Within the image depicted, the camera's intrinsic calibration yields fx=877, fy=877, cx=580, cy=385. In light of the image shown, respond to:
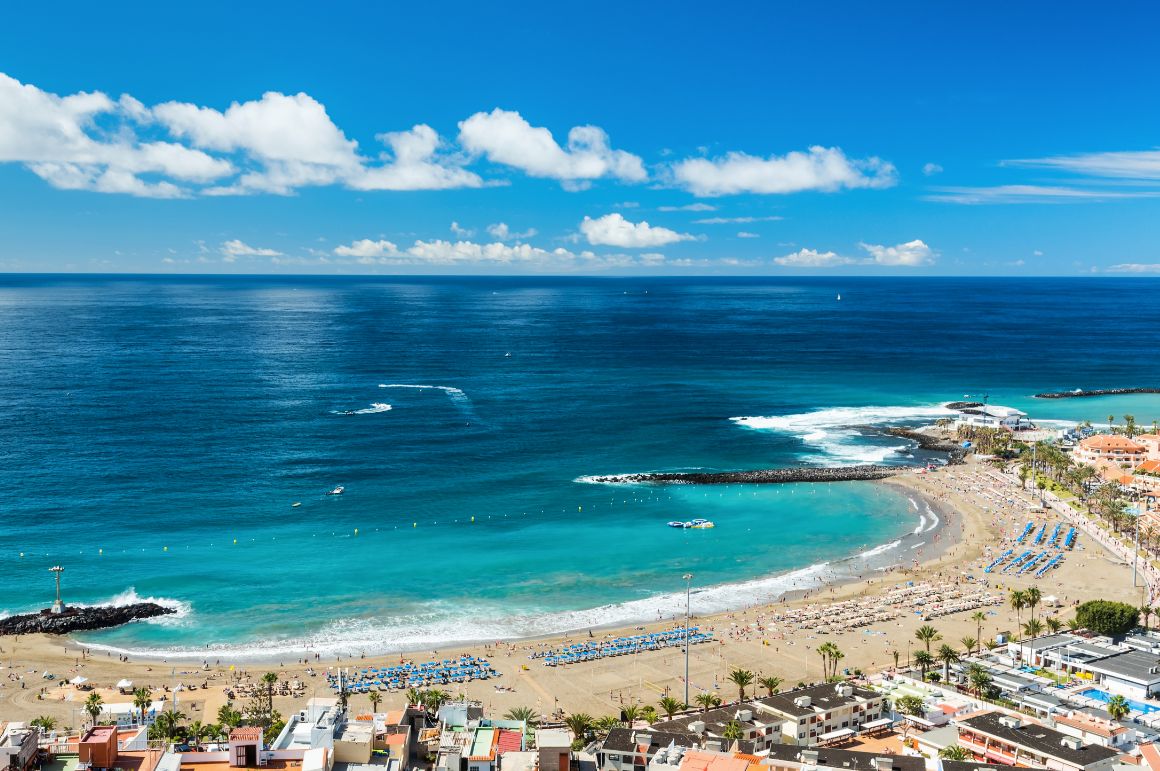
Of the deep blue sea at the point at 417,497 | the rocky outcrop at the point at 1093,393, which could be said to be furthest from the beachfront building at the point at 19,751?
the rocky outcrop at the point at 1093,393

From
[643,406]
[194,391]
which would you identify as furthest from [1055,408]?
[194,391]

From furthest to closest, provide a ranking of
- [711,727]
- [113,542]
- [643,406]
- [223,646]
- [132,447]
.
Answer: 1. [643,406]
2. [132,447]
3. [113,542]
4. [223,646]
5. [711,727]

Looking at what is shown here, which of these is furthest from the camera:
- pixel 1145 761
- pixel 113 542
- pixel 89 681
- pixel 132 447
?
pixel 132 447

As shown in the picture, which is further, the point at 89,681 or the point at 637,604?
the point at 637,604

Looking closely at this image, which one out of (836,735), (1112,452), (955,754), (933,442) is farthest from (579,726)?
(933,442)

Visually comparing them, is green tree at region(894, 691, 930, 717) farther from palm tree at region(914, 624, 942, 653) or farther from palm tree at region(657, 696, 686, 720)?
palm tree at region(657, 696, 686, 720)

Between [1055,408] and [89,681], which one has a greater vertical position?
[1055,408]

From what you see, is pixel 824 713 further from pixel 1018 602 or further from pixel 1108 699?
pixel 1018 602

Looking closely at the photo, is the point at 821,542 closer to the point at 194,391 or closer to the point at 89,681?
the point at 89,681
